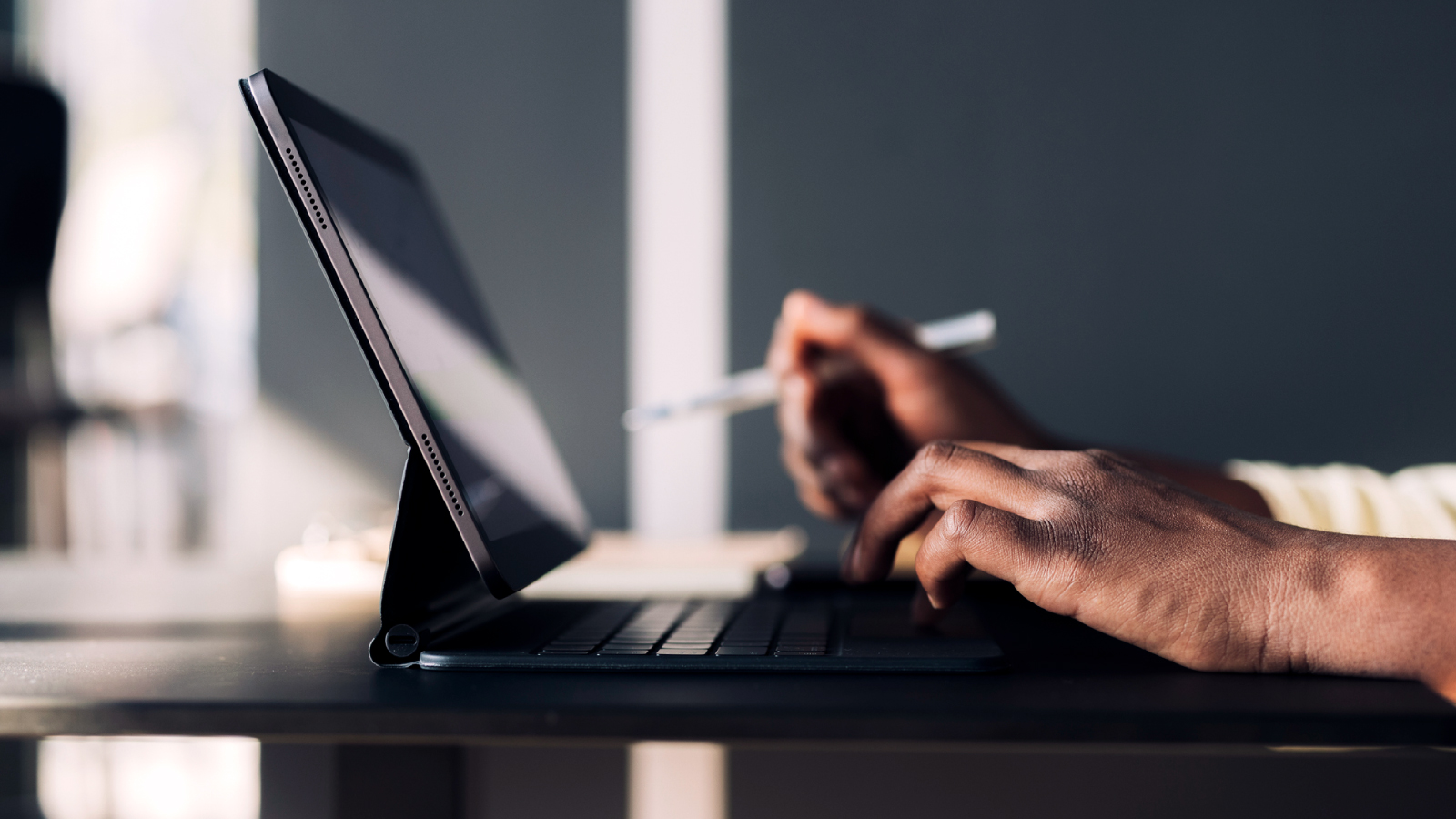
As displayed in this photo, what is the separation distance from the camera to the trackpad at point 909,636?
0.44m

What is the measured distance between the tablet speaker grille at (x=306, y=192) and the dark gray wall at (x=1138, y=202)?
130 centimetres

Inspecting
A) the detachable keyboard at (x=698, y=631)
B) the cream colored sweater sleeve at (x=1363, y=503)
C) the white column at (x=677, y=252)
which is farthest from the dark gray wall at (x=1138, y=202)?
the detachable keyboard at (x=698, y=631)

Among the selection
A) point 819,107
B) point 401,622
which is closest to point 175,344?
point 819,107

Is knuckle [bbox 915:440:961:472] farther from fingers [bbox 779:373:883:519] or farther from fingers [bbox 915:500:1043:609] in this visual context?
fingers [bbox 779:373:883:519]

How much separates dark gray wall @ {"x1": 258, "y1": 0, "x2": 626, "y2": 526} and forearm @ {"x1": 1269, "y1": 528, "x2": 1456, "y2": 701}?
140 cm

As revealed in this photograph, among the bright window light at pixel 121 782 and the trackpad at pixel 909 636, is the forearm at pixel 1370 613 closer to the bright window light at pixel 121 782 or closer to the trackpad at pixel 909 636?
the trackpad at pixel 909 636

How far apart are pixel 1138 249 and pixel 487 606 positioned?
136cm

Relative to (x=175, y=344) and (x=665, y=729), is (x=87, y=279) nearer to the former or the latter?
(x=175, y=344)

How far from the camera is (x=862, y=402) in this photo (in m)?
1.25

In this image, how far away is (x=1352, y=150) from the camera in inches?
63.6

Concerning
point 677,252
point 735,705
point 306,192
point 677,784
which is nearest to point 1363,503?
point 677,784

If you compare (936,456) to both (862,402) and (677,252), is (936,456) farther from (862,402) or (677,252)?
(677,252)

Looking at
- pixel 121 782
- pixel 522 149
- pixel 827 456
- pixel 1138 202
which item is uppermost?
pixel 522 149

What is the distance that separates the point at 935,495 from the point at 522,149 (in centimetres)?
147
